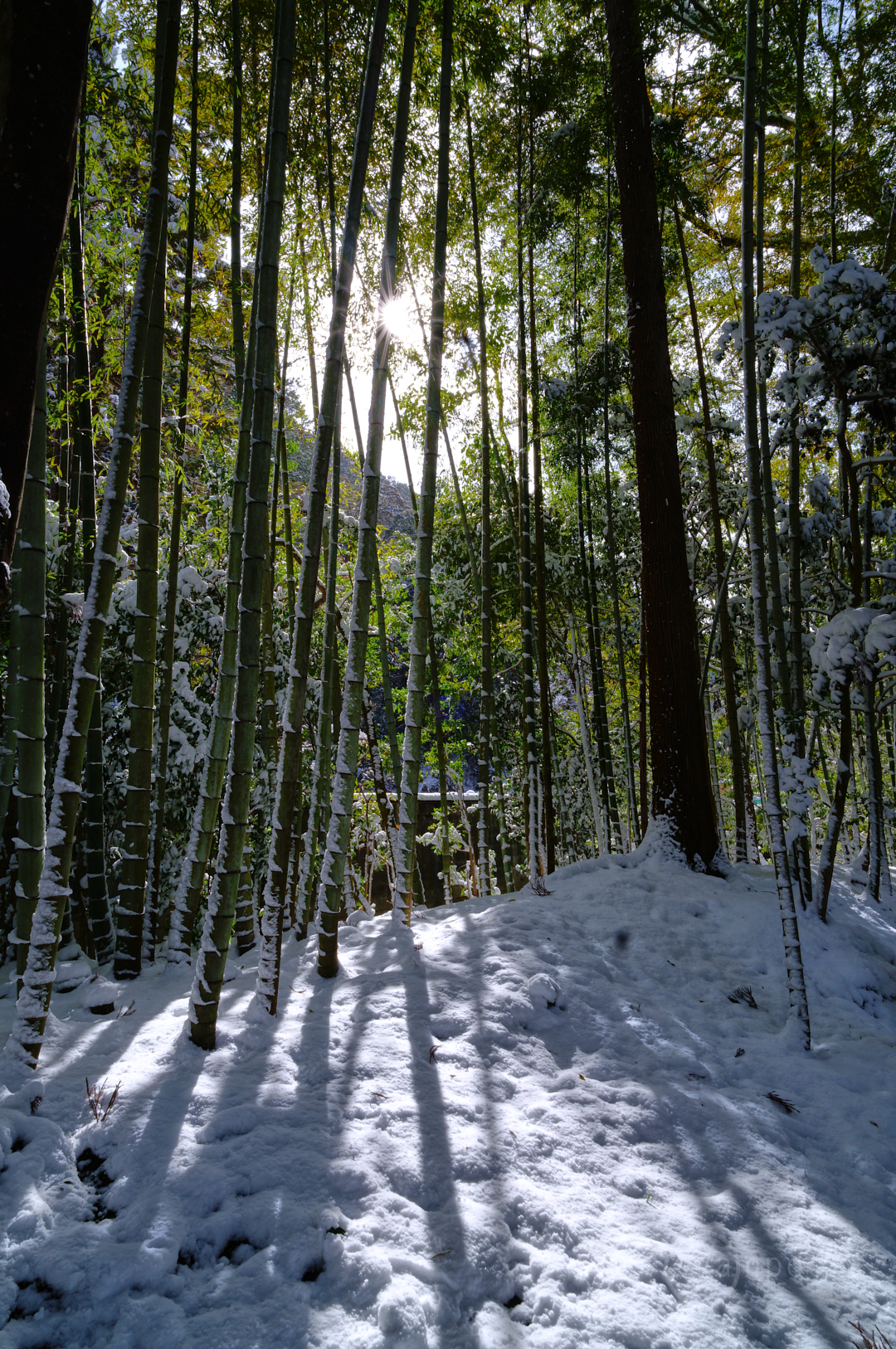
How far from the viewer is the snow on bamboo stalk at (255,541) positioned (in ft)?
5.28

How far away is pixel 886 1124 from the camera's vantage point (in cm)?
168

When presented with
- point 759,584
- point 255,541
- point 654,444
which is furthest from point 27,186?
point 654,444

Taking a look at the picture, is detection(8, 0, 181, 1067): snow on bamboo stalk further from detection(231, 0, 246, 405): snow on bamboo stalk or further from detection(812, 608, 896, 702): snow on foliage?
detection(812, 608, 896, 702): snow on foliage

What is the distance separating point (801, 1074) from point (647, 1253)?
0.96 meters

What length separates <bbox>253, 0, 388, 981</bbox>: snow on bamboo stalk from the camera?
5.98 feet

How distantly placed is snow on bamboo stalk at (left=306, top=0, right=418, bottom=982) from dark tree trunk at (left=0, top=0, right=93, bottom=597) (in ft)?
3.40

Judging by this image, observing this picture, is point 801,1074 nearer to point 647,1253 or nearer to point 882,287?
point 647,1253

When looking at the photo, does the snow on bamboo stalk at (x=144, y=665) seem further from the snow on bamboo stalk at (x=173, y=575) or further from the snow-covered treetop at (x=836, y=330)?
the snow-covered treetop at (x=836, y=330)

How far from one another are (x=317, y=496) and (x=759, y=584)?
1.40 m

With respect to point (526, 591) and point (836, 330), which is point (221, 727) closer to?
point (526, 591)

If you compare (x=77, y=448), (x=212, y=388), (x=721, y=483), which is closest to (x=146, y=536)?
(x=77, y=448)

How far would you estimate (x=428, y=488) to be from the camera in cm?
225

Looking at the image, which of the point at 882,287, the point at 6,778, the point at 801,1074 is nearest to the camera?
the point at 801,1074

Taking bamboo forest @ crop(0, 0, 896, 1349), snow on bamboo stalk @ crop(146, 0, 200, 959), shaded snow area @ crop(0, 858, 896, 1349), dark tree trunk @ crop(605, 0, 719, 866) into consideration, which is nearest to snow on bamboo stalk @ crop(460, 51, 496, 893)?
bamboo forest @ crop(0, 0, 896, 1349)
